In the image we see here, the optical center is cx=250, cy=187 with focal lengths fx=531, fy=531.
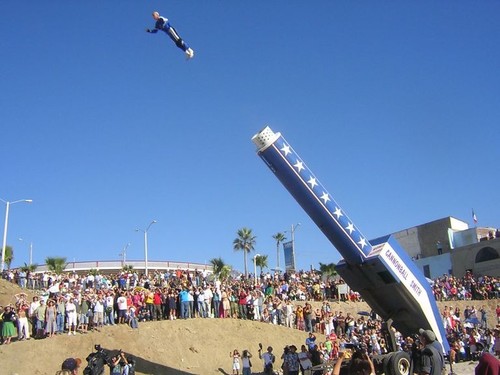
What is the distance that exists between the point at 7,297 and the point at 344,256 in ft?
56.0

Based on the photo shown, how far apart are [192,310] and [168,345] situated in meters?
2.41

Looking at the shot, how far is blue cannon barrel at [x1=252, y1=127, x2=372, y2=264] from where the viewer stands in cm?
1788

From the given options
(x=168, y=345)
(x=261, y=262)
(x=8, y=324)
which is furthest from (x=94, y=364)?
(x=261, y=262)

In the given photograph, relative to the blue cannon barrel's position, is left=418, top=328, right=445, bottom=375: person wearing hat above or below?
below

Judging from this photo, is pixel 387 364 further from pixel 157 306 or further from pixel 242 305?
pixel 157 306

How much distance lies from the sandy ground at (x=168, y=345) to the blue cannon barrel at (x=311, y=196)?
6.41 metres

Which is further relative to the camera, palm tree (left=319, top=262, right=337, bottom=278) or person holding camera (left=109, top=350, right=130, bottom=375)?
palm tree (left=319, top=262, right=337, bottom=278)

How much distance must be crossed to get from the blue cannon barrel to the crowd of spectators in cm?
250

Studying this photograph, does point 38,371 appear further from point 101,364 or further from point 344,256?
point 344,256

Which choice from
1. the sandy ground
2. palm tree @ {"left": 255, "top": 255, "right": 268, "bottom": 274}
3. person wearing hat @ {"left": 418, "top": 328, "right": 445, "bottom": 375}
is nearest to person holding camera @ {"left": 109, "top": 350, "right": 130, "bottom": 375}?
the sandy ground

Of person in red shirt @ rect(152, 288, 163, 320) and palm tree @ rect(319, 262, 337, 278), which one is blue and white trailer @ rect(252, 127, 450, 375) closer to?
person in red shirt @ rect(152, 288, 163, 320)

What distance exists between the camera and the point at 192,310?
23.9 metres

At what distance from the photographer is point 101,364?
45.4 feet

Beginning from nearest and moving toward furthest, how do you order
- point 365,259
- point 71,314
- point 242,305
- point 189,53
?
point 189,53
point 365,259
point 71,314
point 242,305
